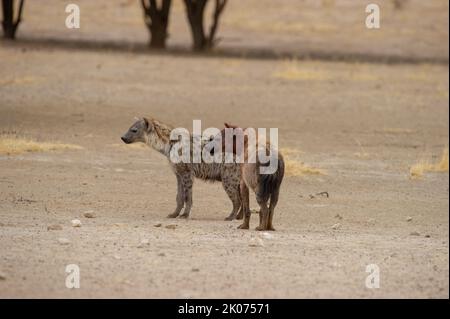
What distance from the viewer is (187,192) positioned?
11.4 metres

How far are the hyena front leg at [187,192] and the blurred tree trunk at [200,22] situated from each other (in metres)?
19.8

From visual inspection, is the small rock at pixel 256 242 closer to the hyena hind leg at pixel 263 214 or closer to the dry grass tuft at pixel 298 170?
the hyena hind leg at pixel 263 214

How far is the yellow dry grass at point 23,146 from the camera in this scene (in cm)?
1448

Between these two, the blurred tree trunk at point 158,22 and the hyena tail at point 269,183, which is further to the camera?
the blurred tree trunk at point 158,22

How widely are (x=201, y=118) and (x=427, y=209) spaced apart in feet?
23.8

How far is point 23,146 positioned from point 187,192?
4.08 meters

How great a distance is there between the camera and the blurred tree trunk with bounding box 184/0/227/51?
30984 millimetres

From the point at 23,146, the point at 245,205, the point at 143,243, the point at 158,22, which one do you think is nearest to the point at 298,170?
the point at 23,146

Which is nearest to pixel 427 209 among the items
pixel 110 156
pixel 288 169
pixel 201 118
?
pixel 288 169

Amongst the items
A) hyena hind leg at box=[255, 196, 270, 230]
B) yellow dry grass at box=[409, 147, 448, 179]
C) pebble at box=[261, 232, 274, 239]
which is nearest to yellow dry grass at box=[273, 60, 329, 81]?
yellow dry grass at box=[409, 147, 448, 179]

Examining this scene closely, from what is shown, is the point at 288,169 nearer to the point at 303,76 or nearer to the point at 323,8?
the point at 303,76

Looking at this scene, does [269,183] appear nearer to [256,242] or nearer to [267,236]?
[267,236]

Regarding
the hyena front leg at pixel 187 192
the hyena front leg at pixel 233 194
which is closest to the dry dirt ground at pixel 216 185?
the hyena front leg at pixel 187 192

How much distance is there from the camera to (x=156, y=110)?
A: 1958 cm
